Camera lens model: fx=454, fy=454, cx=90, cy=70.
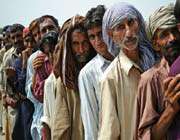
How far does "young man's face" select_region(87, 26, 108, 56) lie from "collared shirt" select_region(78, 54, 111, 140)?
52 millimetres

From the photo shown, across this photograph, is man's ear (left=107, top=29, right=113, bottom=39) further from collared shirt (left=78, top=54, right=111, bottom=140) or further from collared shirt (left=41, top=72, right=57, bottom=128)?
collared shirt (left=41, top=72, right=57, bottom=128)

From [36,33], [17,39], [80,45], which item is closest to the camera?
[80,45]

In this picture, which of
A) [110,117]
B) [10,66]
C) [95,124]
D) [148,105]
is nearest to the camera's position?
[148,105]

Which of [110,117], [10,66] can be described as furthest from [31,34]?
[110,117]

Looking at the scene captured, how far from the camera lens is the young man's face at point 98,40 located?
11.3 ft

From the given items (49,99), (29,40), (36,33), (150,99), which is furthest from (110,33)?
(29,40)

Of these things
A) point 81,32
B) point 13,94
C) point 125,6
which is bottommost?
point 13,94

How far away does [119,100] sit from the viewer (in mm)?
2979

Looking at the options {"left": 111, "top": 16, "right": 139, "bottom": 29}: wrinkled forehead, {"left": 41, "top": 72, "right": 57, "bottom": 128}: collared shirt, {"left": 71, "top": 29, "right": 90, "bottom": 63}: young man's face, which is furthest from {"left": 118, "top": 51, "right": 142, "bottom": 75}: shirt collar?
{"left": 41, "top": 72, "right": 57, "bottom": 128}: collared shirt

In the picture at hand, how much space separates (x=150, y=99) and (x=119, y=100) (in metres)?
0.54

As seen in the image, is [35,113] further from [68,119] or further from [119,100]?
[119,100]

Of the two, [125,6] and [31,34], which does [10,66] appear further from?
[125,6]

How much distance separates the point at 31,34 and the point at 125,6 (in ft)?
9.36

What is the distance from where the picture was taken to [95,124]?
11.1 ft
